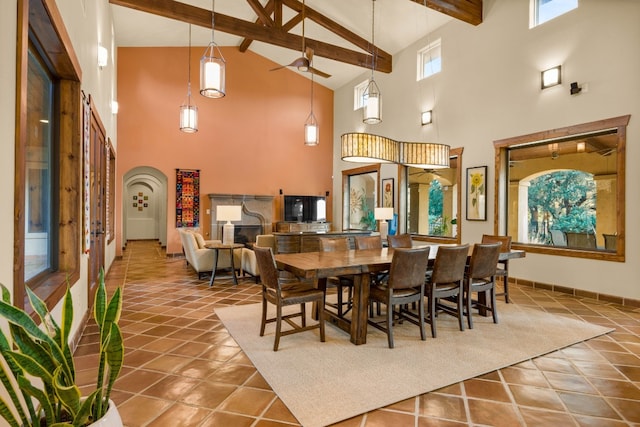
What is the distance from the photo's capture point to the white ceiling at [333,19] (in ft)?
22.7

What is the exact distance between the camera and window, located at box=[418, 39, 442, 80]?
7301 millimetres

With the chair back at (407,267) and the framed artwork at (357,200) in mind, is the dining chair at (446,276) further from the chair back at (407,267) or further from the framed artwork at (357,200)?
the framed artwork at (357,200)

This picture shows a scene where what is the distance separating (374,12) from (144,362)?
730 cm

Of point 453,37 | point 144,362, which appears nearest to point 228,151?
point 453,37

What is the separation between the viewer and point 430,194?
7.80 meters

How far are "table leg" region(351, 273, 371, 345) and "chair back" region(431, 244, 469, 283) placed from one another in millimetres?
685

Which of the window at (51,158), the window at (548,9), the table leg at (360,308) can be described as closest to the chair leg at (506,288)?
the table leg at (360,308)

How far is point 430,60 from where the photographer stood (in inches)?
297

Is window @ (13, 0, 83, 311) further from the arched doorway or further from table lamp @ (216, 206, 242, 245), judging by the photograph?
the arched doorway

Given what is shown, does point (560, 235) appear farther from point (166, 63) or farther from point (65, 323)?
point (166, 63)

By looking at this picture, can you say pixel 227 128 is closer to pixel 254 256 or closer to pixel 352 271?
pixel 254 256

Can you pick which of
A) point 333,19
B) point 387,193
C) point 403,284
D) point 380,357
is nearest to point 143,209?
point 387,193

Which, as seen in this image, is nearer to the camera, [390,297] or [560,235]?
[390,297]

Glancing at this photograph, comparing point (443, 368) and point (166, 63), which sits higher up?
point (166, 63)
